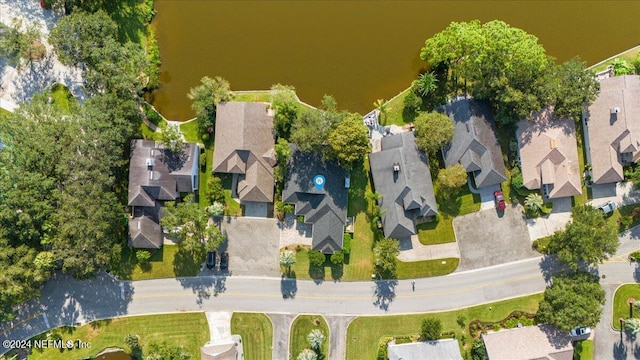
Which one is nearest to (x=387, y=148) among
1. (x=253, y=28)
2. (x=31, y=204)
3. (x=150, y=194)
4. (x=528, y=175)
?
(x=528, y=175)

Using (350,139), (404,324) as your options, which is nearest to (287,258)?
(350,139)

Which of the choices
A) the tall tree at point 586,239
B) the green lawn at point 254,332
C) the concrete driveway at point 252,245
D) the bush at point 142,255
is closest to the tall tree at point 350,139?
the concrete driveway at point 252,245

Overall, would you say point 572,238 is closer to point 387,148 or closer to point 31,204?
point 387,148

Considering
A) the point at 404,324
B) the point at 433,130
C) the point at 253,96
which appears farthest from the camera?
the point at 253,96

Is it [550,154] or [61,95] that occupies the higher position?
[61,95]

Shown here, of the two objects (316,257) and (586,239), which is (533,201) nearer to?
(586,239)

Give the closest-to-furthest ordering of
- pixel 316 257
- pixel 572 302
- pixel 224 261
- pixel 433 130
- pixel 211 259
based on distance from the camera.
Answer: pixel 572 302 → pixel 433 130 → pixel 316 257 → pixel 211 259 → pixel 224 261

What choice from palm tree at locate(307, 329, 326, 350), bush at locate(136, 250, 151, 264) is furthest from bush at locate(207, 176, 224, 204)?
palm tree at locate(307, 329, 326, 350)
